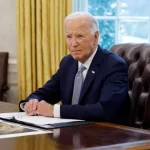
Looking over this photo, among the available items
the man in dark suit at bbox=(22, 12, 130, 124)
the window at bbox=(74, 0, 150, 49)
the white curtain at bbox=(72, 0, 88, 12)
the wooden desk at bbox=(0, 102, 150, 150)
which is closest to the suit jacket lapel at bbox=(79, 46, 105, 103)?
the man in dark suit at bbox=(22, 12, 130, 124)

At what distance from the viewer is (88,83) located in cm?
249

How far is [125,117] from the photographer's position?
2.49 metres

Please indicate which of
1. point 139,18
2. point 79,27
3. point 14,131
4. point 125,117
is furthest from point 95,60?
point 139,18

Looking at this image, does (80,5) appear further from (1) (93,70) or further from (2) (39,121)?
(2) (39,121)

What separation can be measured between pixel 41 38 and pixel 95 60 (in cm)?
210

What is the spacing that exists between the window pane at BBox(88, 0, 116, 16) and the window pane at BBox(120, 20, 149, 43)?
0.59ft

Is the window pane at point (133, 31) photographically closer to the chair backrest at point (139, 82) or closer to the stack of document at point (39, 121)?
the chair backrest at point (139, 82)

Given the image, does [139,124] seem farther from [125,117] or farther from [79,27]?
[79,27]

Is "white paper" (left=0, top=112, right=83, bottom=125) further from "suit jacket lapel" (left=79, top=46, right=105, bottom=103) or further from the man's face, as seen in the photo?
the man's face

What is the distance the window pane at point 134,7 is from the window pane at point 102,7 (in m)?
0.11

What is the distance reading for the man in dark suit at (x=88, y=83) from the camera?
2285 millimetres

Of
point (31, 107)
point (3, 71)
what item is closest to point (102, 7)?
point (3, 71)

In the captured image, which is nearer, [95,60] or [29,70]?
[95,60]

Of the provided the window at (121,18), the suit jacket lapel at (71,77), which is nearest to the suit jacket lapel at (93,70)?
the suit jacket lapel at (71,77)
